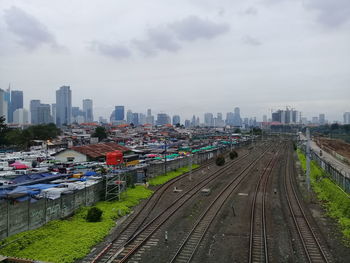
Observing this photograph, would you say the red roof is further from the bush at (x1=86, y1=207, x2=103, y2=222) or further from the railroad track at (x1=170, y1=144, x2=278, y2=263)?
the bush at (x1=86, y1=207, x2=103, y2=222)

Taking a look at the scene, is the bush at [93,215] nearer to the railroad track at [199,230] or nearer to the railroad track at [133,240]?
the railroad track at [133,240]

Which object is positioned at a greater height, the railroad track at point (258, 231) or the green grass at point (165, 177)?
the railroad track at point (258, 231)

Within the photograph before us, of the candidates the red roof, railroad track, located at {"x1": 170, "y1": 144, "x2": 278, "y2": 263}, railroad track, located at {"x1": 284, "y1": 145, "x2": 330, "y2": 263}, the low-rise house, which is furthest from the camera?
the red roof

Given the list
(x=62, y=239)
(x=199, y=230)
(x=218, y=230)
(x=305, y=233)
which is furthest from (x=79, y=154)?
(x=305, y=233)

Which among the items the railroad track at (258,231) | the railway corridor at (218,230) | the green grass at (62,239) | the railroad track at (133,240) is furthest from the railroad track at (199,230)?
the green grass at (62,239)

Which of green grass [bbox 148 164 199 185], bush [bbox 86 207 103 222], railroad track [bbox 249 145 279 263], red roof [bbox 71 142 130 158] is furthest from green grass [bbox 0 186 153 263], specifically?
red roof [bbox 71 142 130 158]

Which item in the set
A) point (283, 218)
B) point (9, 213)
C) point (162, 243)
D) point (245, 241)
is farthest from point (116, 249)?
point (283, 218)

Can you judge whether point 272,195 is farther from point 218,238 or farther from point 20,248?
point 20,248
